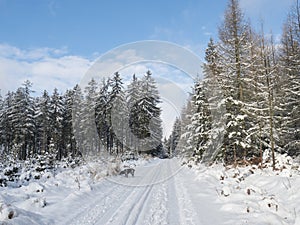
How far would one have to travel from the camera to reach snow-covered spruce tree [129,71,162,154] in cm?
3541

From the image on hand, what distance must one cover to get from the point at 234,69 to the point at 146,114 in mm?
21312

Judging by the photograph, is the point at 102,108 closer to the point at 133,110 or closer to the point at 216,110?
the point at 133,110

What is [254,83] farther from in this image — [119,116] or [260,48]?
[119,116]

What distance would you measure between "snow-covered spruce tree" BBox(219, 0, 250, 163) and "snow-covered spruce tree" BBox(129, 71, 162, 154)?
66.4 feet

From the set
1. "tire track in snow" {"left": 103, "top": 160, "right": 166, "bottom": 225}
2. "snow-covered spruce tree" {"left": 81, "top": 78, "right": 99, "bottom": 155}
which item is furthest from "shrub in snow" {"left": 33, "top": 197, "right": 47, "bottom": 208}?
"snow-covered spruce tree" {"left": 81, "top": 78, "right": 99, "bottom": 155}

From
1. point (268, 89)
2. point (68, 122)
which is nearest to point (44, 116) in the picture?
point (68, 122)

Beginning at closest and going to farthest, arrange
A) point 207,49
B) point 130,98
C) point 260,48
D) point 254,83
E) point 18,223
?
point 18,223
point 260,48
point 254,83
point 207,49
point 130,98

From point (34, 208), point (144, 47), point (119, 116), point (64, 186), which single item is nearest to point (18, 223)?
point (34, 208)

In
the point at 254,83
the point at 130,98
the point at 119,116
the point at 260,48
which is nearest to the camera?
the point at 260,48

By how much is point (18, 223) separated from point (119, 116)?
1192 inches

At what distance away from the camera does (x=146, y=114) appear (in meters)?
35.4

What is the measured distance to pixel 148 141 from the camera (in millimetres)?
38719

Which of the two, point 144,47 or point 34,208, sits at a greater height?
point 144,47

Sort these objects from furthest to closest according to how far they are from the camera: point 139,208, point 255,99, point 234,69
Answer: point 234,69 < point 255,99 < point 139,208
